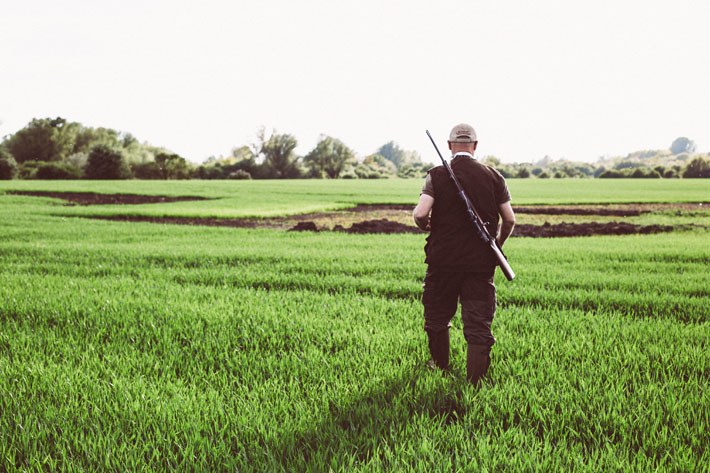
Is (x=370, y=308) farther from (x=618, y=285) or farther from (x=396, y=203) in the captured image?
(x=396, y=203)

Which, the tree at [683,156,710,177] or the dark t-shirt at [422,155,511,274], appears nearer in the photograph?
the dark t-shirt at [422,155,511,274]

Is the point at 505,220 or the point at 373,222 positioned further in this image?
the point at 373,222

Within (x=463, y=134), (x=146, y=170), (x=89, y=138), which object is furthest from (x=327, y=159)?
(x=463, y=134)

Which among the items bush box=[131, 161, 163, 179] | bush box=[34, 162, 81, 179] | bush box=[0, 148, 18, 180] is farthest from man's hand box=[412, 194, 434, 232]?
bush box=[131, 161, 163, 179]

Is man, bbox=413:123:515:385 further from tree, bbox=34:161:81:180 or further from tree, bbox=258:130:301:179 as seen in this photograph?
tree, bbox=258:130:301:179

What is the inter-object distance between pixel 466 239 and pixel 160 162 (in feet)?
246

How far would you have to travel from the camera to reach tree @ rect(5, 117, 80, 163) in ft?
272

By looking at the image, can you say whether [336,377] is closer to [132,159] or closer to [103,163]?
[103,163]

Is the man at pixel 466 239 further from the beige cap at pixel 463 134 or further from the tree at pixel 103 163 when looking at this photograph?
the tree at pixel 103 163

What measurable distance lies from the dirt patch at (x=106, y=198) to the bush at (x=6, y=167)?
31945mm

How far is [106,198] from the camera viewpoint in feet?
92.3

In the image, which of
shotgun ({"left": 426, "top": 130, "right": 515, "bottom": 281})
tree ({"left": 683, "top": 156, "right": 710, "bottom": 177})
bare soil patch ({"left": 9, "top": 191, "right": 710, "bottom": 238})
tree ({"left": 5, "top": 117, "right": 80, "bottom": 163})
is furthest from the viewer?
tree ({"left": 5, "top": 117, "right": 80, "bottom": 163})

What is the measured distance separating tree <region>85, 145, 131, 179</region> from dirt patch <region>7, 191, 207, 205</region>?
28730 millimetres

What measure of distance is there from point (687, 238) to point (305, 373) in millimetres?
13706
